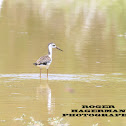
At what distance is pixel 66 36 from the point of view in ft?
82.9

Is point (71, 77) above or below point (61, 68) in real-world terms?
below

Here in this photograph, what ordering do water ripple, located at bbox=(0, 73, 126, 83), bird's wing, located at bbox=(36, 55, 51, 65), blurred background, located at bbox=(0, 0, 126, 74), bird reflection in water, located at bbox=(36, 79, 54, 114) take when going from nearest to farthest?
bird reflection in water, located at bbox=(36, 79, 54, 114) < water ripple, located at bbox=(0, 73, 126, 83) < bird's wing, located at bbox=(36, 55, 51, 65) < blurred background, located at bbox=(0, 0, 126, 74)

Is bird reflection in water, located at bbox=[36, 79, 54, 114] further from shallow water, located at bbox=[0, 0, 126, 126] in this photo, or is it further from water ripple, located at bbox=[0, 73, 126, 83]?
water ripple, located at bbox=[0, 73, 126, 83]

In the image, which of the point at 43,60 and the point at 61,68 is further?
the point at 61,68

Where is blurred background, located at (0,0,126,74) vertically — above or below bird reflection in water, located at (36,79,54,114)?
above

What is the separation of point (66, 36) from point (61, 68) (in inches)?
339

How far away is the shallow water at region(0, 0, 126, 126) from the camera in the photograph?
11164 mm

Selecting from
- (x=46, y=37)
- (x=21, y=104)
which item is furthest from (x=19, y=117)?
(x=46, y=37)

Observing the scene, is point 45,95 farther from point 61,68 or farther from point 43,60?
point 61,68

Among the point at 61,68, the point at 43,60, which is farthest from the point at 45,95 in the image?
the point at 61,68

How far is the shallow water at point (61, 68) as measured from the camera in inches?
440

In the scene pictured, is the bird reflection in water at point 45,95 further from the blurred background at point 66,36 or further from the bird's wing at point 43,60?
the blurred background at point 66,36

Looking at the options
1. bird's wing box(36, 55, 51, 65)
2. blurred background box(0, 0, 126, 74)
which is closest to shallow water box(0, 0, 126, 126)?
blurred background box(0, 0, 126, 74)

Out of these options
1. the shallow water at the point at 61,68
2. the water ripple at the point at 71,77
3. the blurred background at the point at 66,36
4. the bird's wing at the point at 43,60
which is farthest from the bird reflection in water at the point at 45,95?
the blurred background at the point at 66,36
